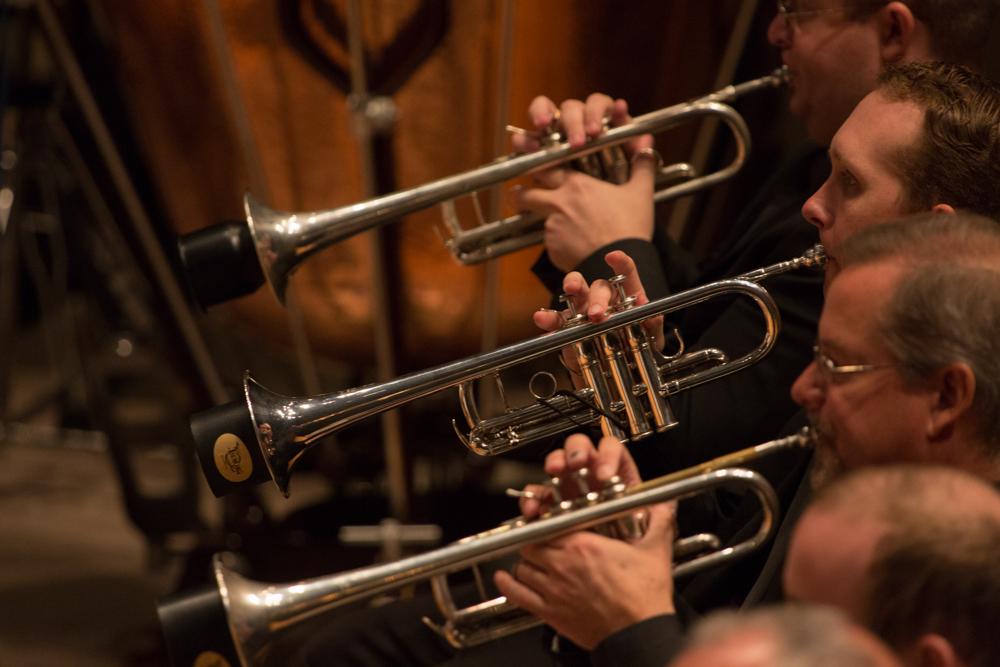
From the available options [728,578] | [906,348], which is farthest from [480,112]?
[906,348]

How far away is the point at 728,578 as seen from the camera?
1.20 meters

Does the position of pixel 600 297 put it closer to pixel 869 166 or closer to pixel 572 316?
pixel 572 316

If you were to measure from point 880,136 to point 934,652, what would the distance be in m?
0.60

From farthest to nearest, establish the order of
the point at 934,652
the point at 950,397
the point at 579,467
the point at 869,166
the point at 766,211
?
the point at 766,211
the point at 869,166
the point at 579,467
the point at 950,397
the point at 934,652

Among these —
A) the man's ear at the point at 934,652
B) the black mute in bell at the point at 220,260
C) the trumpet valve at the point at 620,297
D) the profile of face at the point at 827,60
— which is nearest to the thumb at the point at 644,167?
the profile of face at the point at 827,60

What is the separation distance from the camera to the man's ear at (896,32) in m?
1.38

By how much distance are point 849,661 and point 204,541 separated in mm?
1875

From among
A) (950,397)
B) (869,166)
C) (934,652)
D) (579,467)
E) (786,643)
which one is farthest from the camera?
(869,166)

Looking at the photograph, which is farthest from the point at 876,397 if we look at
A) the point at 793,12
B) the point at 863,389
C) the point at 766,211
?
the point at 793,12

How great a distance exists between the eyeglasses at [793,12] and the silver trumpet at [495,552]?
64 cm

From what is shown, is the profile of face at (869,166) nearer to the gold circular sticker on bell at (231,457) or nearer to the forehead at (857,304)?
the forehead at (857,304)

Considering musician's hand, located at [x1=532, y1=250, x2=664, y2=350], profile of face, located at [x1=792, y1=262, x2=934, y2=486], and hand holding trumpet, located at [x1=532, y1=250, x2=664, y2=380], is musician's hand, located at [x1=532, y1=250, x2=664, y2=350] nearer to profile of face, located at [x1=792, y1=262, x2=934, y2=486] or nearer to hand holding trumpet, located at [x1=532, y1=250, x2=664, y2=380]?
hand holding trumpet, located at [x1=532, y1=250, x2=664, y2=380]

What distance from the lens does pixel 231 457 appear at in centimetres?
124

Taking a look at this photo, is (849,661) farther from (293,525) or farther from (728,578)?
(293,525)
